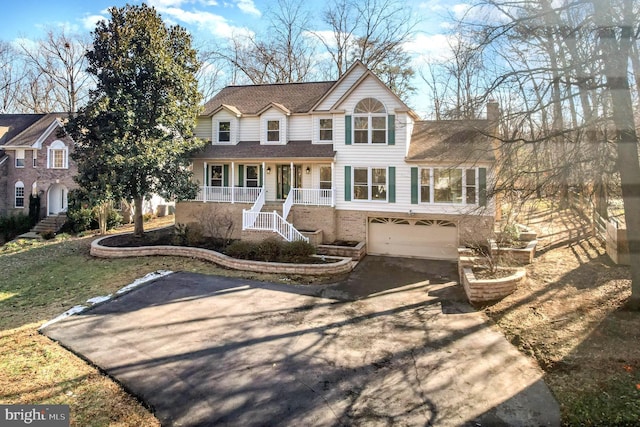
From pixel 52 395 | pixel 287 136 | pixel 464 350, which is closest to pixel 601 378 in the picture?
pixel 464 350

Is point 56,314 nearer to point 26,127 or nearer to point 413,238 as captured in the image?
point 413,238

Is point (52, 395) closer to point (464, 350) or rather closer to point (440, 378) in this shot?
point (440, 378)

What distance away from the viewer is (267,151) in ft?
61.0

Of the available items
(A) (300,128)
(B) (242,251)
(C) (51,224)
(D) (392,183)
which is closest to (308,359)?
(B) (242,251)

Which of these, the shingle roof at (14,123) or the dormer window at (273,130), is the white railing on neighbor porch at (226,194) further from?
the shingle roof at (14,123)

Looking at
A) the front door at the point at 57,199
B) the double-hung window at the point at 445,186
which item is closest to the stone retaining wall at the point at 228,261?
the double-hung window at the point at 445,186

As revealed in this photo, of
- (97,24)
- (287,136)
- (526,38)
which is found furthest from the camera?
(287,136)

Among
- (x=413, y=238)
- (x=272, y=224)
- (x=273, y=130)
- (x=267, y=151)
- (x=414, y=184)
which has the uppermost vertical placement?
(x=273, y=130)

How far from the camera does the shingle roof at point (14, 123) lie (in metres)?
27.3

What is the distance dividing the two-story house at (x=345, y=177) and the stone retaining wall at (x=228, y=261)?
2324mm

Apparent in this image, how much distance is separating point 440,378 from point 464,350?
53.1 inches

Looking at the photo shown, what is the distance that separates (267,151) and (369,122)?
5.32 meters

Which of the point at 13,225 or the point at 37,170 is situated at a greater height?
the point at 37,170

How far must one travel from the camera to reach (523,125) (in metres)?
8.27
